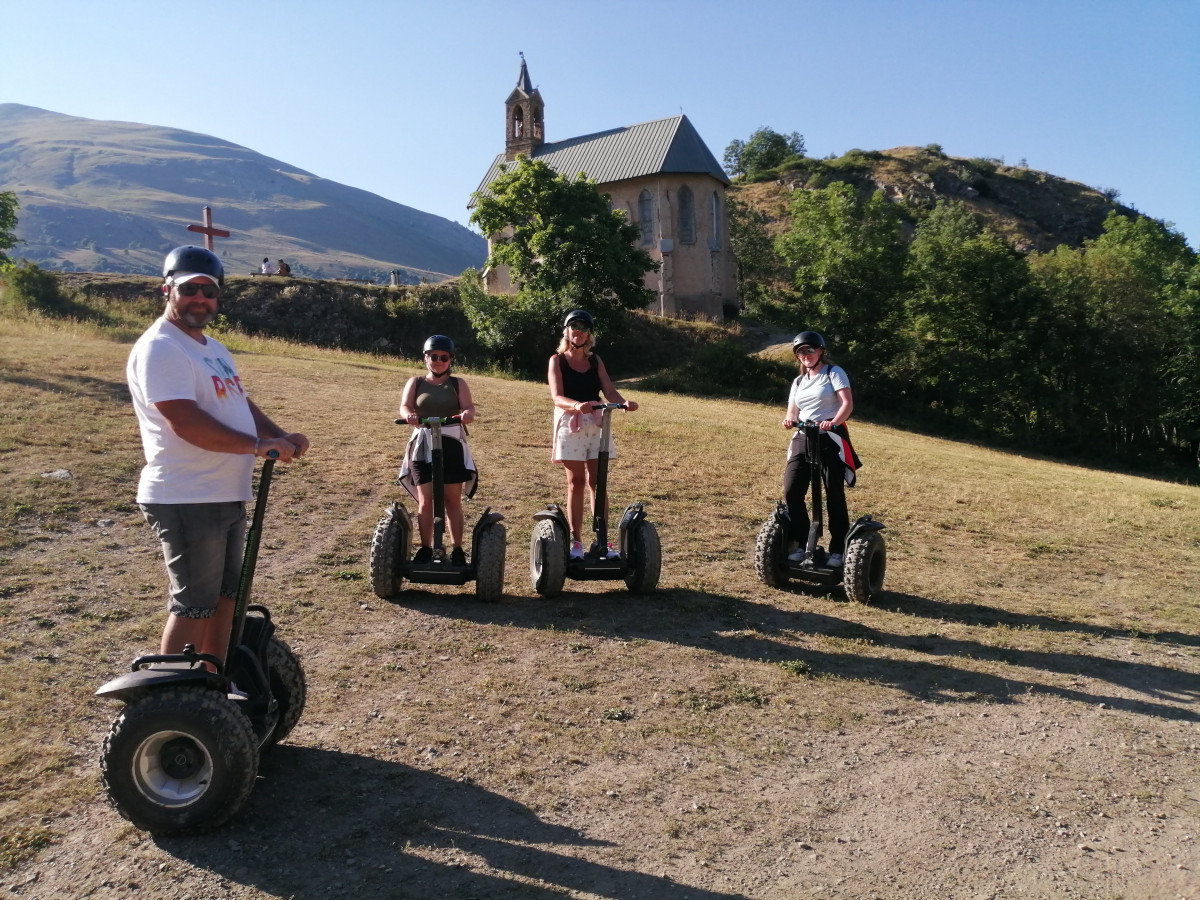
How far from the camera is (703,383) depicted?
33.1 metres

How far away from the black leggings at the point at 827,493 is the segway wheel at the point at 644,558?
121 centimetres

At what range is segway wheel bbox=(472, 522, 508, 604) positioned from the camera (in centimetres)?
713

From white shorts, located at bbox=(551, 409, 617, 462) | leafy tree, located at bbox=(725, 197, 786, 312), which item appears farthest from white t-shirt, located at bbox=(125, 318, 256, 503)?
leafy tree, located at bbox=(725, 197, 786, 312)

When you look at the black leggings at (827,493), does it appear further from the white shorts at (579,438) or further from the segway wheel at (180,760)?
the segway wheel at (180,760)

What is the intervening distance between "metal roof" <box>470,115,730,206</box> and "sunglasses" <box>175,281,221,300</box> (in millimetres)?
45733

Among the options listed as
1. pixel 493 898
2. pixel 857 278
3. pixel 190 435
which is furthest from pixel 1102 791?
pixel 857 278

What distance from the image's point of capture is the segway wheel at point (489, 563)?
7.13 meters

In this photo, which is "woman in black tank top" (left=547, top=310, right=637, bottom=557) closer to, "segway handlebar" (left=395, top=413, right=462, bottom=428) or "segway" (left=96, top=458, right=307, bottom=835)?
"segway handlebar" (left=395, top=413, right=462, bottom=428)

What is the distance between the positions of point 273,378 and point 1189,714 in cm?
1753


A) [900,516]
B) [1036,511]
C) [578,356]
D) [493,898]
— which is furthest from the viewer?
[1036,511]

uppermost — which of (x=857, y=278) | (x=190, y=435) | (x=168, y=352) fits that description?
(x=857, y=278)

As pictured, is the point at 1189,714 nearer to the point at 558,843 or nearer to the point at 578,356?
the point at 558,843

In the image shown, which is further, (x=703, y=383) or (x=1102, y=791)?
(x=703, y=383)

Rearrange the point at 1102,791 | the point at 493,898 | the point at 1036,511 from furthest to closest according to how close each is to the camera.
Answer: the point at 1036,511, the point at 1102,791, the point at 493,898
